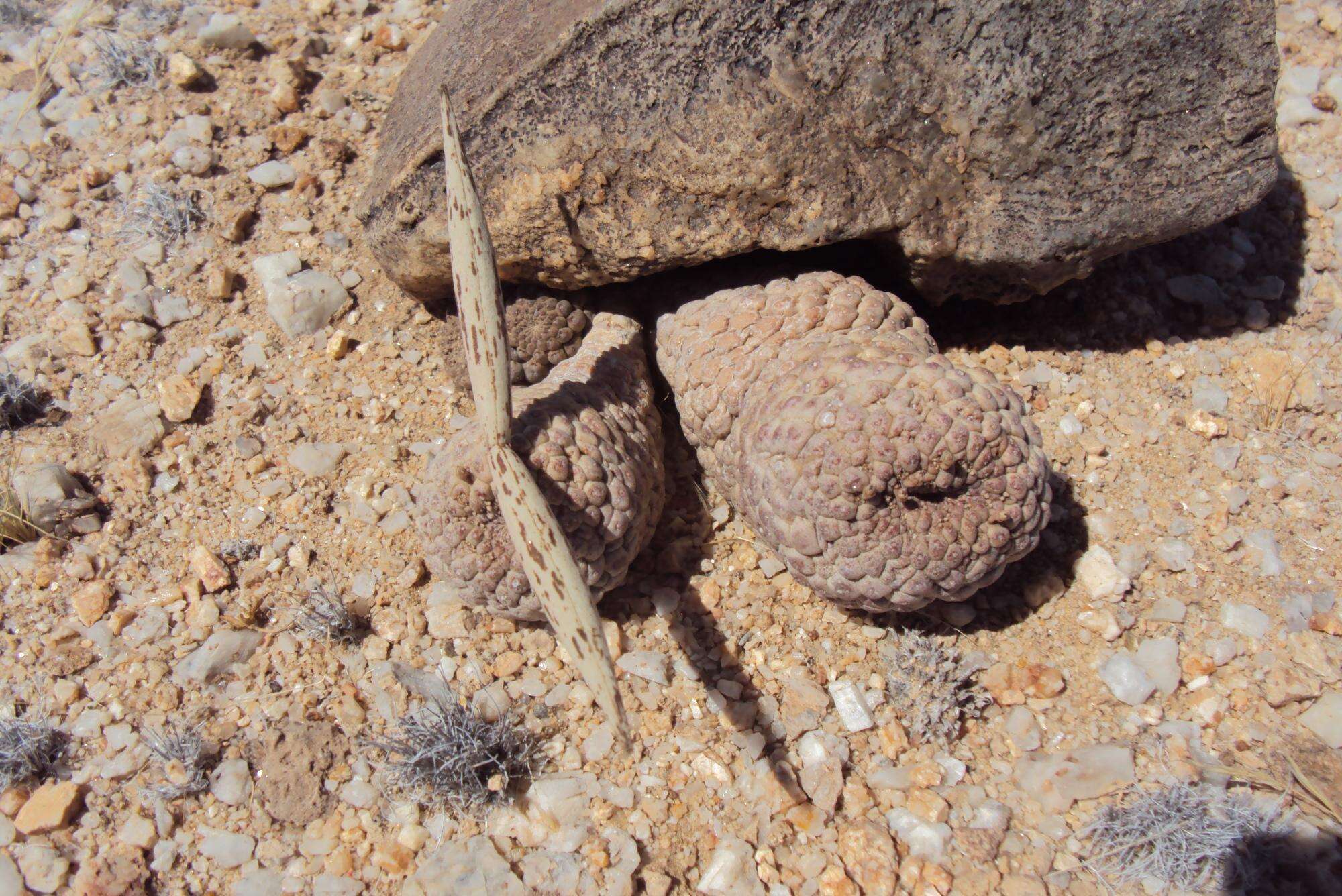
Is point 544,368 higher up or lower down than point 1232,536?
higher up

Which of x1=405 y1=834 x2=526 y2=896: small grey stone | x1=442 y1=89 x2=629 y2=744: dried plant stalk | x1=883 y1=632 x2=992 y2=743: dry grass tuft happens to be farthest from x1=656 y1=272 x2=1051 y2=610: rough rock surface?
x1=405 y1=834 x2=526 y2=896: small grey stone

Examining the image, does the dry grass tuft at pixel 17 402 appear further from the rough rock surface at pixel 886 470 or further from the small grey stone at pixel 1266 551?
the small grey stone at pixel 1266 551

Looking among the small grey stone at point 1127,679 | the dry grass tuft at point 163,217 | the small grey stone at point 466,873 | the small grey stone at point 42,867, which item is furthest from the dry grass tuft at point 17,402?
the small grey stone at point 1127,679

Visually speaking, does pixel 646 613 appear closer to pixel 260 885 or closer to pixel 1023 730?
pixel 1023 730

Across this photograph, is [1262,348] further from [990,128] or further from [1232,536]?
[990,128]

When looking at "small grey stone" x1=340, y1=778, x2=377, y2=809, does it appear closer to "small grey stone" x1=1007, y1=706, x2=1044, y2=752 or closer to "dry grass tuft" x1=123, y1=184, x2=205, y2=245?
"small grey stone" x1=1007, y1=706, x2=1044, y2=752

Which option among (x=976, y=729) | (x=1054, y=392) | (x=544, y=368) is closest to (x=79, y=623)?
(x=544, y=368)
